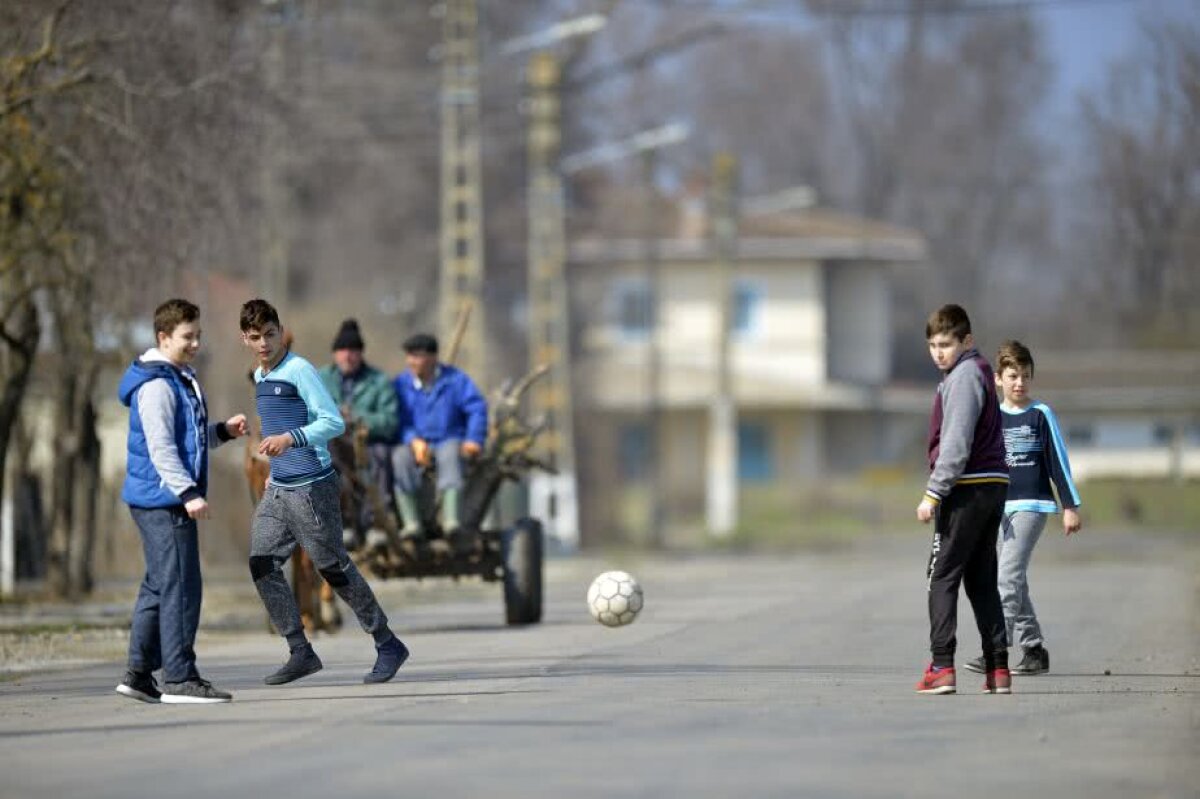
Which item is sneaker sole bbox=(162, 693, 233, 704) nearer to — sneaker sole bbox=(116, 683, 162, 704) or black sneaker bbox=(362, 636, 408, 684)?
sneaker sole bbox=(116, 683, 162, 704)

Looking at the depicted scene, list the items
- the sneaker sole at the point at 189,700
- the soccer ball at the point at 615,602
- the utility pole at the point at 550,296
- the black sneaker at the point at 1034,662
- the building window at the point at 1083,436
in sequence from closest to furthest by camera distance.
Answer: the sneaker sole at the point at 189,700, the black sneaker at the point at 1034,662, the soccer ball at the point at 615,602, the utility pole at the point at 550,296, the building window at the point at 1083,436

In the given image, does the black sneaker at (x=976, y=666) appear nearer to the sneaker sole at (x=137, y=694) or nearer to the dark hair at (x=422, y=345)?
the sneaker sole at (x=137, y=694)

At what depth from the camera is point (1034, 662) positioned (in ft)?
43.0

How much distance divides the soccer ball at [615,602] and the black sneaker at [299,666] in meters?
4.10

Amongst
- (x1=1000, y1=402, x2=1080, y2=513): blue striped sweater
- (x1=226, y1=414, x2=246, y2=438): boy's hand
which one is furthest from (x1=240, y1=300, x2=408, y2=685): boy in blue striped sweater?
(x1=1000, y1=402, x2=1080, y2=513): blue striped sweater

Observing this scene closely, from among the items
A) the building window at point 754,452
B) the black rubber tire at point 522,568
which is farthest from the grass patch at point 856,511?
the black rubber tire at point 522,568

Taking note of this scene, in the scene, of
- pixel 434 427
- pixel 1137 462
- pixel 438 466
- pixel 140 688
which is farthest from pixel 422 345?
pixel 1137 462

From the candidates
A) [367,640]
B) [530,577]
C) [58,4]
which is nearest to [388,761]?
[367,640]

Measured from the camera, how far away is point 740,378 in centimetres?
6725

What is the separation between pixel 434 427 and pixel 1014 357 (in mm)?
5198

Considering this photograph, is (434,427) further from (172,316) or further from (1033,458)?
(172,316)

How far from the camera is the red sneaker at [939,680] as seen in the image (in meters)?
11.5

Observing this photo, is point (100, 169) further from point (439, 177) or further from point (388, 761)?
point (439, 177)

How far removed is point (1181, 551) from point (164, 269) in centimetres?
2521
